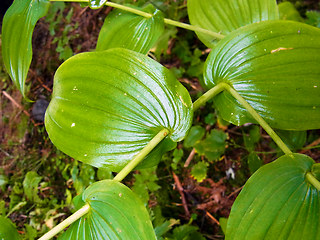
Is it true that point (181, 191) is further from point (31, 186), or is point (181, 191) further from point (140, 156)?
point (31, 186)

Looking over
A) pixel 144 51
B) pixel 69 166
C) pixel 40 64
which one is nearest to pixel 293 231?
pixel 144 51

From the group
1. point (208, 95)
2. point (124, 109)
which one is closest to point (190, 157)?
point (208, 95)

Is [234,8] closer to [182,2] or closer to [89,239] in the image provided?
[182,2]

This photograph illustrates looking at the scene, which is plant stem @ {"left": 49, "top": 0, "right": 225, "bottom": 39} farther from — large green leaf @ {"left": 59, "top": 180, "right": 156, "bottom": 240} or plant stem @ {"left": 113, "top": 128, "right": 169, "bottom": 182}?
large green leaf @ {"left": 59, "top": 180, "right": 156, "bottom": 240}

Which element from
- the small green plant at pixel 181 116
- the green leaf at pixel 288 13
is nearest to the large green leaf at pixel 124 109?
the small green plant at pixel 181 116

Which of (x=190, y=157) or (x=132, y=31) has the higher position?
(x=132, y=31)

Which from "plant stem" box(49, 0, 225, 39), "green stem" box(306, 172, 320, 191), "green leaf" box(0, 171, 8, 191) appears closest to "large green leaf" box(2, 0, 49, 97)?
"plant stem" box(49, 0, 225, 39)

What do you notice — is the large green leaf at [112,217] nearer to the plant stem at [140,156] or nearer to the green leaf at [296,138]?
the plant stem at [140,156]
